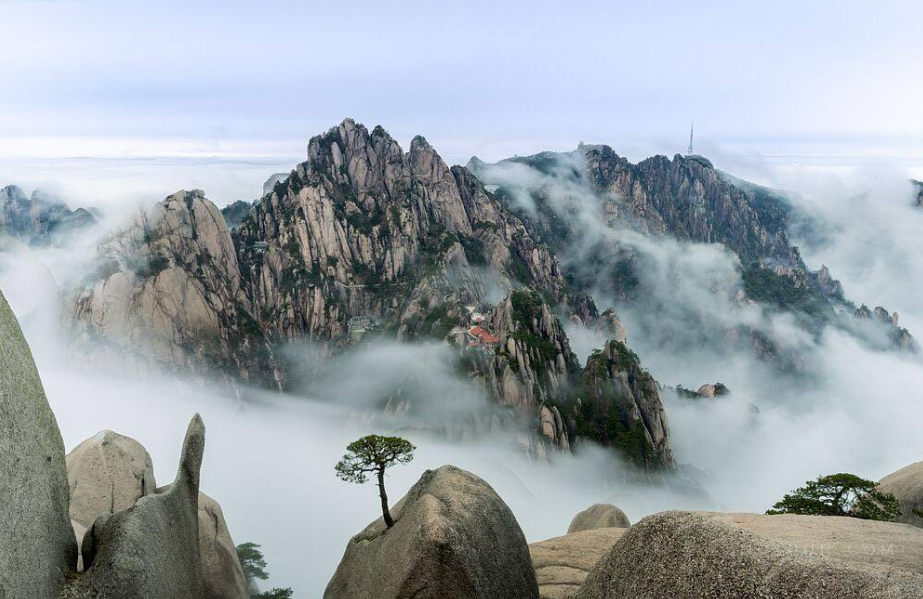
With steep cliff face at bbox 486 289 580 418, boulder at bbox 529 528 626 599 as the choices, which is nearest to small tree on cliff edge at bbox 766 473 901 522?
boulder at bbox 529 528 626 599

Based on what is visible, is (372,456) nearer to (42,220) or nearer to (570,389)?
(570,389)

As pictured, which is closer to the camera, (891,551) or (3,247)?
(891,551)

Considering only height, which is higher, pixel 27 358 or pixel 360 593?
pixel 27 358

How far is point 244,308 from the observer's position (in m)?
178

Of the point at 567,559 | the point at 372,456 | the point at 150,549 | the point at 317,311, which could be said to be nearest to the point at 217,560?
the point at 372,456

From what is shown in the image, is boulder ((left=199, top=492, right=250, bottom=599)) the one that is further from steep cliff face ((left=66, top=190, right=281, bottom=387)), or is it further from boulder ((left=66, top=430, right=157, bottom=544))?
steep cliff face ((left=66, top=190, right=281, bottom=387))

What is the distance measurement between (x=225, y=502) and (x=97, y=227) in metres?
109

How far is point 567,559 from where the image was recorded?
991 inches

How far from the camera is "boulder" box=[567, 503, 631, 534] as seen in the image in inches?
1458

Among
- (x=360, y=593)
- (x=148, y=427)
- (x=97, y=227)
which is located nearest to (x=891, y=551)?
(x=360, y=593)

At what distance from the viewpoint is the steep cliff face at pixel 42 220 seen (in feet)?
579

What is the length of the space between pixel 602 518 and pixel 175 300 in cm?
14933

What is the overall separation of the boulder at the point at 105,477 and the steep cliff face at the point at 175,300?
438ft

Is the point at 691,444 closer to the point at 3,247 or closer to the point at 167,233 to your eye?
the point at 167,233
